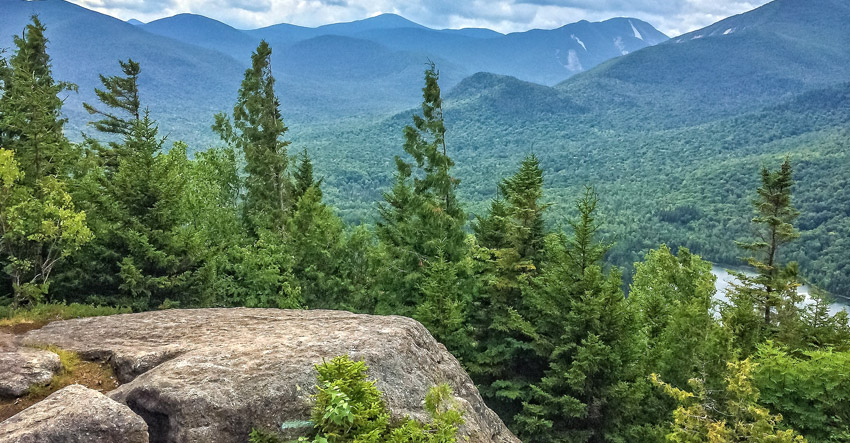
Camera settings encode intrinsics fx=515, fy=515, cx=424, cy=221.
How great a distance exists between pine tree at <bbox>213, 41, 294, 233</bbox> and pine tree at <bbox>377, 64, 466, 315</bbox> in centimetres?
756

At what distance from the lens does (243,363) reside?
844 centimetres

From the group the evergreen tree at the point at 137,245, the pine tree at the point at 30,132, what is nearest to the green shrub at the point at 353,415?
the evergreen tree at the point at 137,245

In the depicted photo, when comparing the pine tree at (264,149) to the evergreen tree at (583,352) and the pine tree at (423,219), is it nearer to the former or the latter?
the pine tree at (423,219)

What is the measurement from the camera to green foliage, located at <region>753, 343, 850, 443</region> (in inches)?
634

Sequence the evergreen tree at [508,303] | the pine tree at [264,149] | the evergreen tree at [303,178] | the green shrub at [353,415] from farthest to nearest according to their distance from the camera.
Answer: the evergreen tree at [303,178]
the pine tree at [264,149]
the evergreen tree at [508,303]
the green shrub at [353,415]

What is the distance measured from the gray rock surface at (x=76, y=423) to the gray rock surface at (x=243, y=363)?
0.68 meters

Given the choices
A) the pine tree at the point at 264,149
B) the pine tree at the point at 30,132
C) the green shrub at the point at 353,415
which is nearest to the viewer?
the green shrub at the point at 353,415

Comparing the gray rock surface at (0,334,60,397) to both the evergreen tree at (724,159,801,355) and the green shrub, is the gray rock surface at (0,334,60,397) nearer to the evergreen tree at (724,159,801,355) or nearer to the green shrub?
the green shrub

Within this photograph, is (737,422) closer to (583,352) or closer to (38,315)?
Answer: (583,352)

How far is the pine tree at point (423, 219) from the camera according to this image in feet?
73.9

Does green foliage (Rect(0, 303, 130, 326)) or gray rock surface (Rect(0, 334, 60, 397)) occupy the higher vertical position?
gray rock surface (Rect(0, 334, 60, 397))

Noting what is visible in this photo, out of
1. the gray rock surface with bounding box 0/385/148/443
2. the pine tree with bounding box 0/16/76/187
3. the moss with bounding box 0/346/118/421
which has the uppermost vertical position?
the pine tree with bounding box 0/16/76/187

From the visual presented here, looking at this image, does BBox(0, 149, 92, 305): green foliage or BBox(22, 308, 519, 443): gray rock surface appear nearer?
BBox(22, 308, 519, 443): gray rock surface

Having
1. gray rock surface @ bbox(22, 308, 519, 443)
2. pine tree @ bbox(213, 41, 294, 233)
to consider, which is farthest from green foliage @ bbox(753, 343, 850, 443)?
pine tree @ bbox(213, 41, 294, 233)
